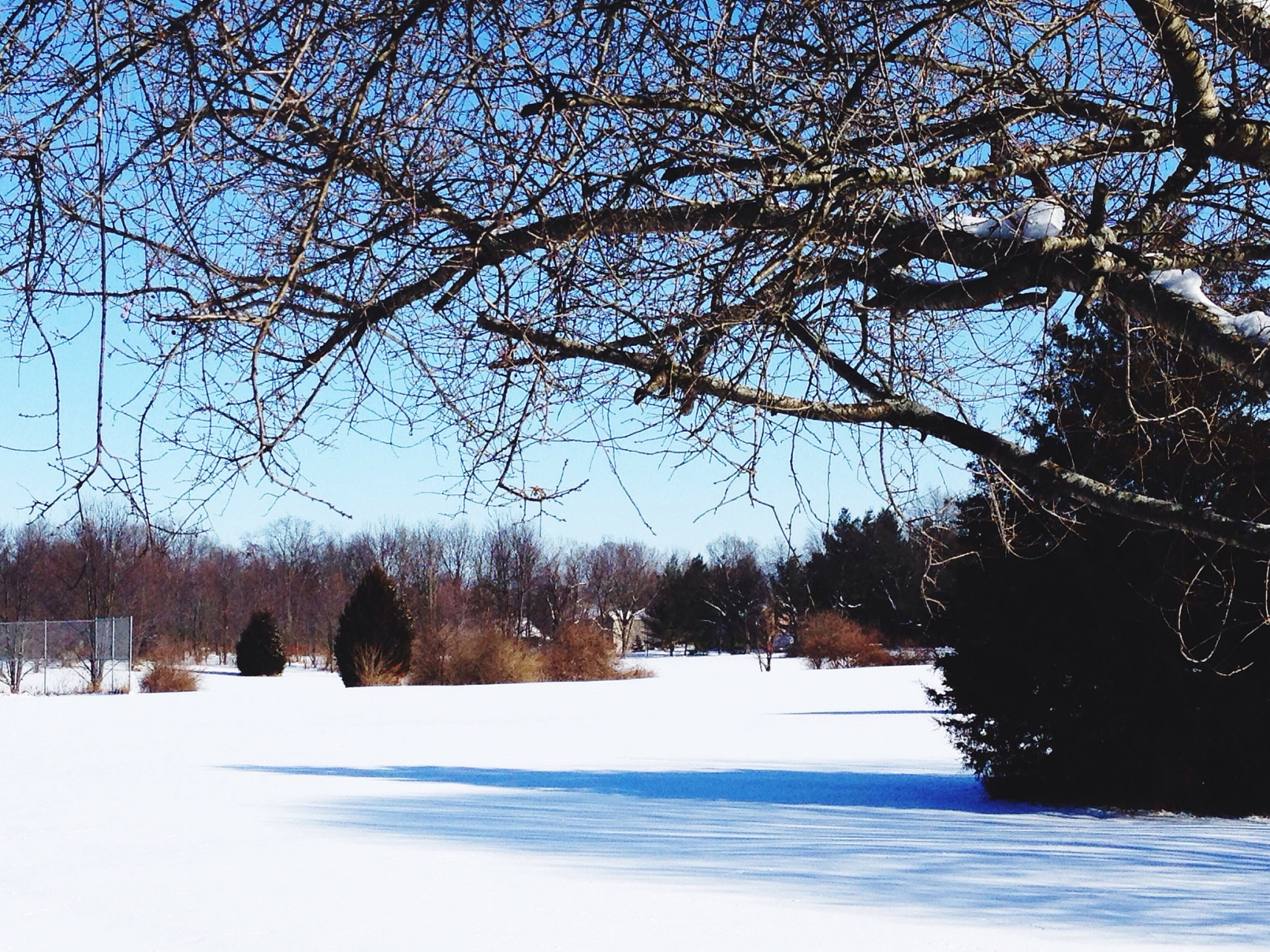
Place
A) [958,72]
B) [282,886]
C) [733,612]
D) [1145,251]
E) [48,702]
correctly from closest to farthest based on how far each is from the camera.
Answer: [958,72]
[1145,251]
[282,886]
[48,702]
[733,612]

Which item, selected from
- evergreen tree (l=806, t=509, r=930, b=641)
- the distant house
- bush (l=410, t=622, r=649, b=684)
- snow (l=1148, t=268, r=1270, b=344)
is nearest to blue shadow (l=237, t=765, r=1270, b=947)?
snow (l=1148, t=268, r=1270, b=344)

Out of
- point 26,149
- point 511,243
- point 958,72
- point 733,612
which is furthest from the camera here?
point 733,612

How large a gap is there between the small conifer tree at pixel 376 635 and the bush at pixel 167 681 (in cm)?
385

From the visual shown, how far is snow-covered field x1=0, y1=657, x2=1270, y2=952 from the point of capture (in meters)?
6.13

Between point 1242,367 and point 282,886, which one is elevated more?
point 1242,367

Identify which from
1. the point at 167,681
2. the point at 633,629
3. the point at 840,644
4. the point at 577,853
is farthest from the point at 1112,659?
the point at 633,629

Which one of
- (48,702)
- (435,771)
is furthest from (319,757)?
(48,702)

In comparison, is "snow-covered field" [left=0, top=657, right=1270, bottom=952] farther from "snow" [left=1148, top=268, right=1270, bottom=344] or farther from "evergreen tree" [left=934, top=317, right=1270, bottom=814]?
"snow" [left=1148, top=268, right=1270, bottom=344]

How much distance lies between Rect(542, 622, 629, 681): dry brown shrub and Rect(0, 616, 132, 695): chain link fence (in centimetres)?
1091

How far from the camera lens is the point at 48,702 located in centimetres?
2431

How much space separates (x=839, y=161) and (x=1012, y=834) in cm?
719

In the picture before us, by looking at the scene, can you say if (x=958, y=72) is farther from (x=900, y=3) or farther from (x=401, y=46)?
(x=401, y=46)

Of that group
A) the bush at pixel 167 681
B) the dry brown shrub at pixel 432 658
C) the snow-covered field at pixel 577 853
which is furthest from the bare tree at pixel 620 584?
the snow-covered field at pixel 577 853

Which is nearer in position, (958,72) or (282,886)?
(958,72)
